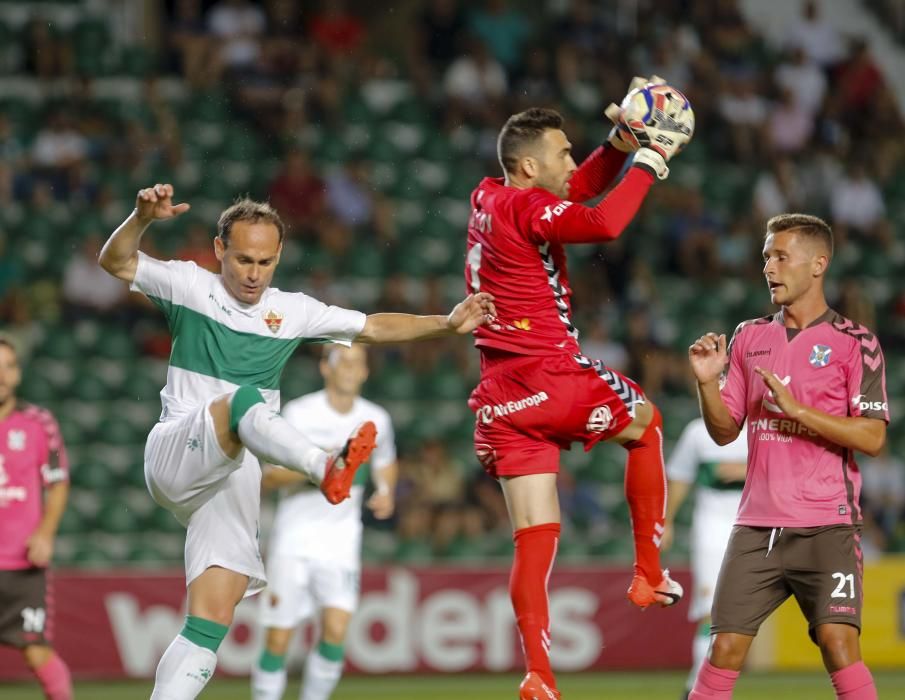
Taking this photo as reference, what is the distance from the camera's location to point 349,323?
6672 millimetres

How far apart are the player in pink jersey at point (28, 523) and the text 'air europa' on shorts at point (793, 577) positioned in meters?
4.20

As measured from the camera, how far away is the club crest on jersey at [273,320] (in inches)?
259

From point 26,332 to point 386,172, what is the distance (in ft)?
14.8

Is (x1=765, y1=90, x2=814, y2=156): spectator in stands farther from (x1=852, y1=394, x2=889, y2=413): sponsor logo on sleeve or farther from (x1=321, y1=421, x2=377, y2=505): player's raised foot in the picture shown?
(x1=321, y1=421, x2=377, y2=505): player's raised foot

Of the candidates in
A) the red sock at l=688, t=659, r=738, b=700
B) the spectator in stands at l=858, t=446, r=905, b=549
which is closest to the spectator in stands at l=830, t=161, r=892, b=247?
the spectator in stands at l=858, t=446, r=905, b=549

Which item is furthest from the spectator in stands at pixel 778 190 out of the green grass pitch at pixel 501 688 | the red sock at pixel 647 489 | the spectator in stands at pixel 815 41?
the red sock at pixel 647 489

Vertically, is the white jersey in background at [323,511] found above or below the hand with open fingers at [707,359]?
below

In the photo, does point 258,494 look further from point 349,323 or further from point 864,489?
point 864,489

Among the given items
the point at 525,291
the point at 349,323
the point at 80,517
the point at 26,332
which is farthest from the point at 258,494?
the point at 26,332

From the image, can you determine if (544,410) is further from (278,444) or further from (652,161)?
(278,444)

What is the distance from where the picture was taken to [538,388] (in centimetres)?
661

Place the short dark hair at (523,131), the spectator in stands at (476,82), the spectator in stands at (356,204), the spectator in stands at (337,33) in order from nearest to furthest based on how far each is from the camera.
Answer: the short dark hair at (523,131) < the spectator in stands at (356,204) < the spectator in stands at (476,82) < the spectator in stands at (337,33)

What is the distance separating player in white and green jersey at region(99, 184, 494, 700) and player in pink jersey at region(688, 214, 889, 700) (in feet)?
4.04

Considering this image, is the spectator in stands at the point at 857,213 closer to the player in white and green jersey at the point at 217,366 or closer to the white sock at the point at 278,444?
the player in white and green jersey at the point at 217,366
